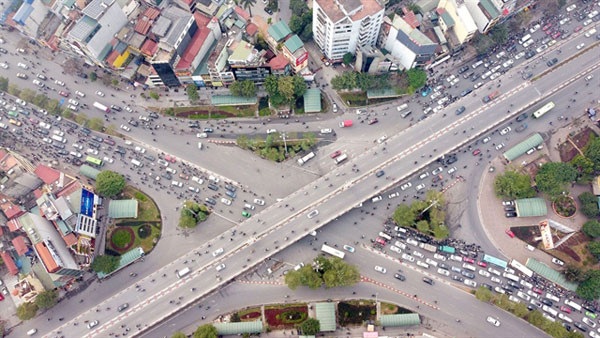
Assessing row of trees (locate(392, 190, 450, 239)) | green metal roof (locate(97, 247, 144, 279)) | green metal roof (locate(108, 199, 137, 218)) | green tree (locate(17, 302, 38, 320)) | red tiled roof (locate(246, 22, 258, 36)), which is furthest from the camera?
red tiled roof (locate(246, 22, 258, 36))

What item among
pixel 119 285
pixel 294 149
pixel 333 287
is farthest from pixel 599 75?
pixel 119 285

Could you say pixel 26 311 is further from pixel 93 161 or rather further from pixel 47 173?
pixel 93 161

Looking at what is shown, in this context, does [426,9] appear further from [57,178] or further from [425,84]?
[57,178]

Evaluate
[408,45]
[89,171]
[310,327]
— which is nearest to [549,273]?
[310,327]

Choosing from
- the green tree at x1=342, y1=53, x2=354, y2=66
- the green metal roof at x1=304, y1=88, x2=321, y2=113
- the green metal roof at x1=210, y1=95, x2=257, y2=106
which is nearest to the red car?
the green metal roof at x1=304, y1=88, x2=321, y2=113

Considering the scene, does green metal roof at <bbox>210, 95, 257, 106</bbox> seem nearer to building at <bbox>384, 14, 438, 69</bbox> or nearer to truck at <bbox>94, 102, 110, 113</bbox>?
truck at <bbox>94, 102, 110, 113</bbox>

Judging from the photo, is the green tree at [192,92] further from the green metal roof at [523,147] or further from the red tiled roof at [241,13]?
the green metal roof at [523,147]
